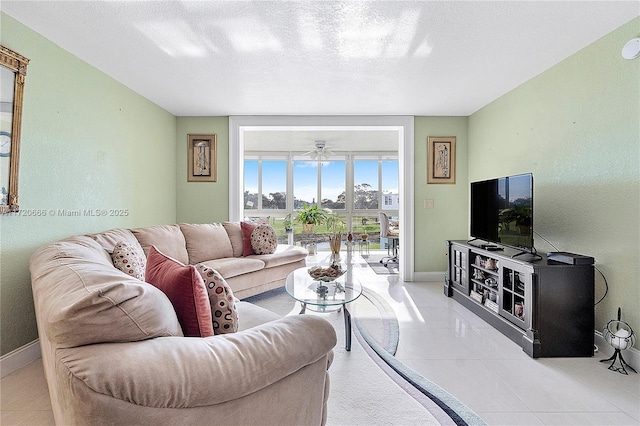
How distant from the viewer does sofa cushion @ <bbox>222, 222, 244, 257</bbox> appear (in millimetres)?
4043

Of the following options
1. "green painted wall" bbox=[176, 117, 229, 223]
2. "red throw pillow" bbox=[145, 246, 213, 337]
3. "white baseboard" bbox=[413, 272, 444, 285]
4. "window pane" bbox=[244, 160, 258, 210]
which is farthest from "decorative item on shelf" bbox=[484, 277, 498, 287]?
"window pane" bbox=[244, 160, 258, 210]

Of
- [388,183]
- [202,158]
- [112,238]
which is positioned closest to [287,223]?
[388,183]

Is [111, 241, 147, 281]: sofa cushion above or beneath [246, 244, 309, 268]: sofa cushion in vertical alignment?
above

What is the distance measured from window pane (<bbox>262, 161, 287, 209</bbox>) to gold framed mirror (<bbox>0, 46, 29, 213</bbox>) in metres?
5.29

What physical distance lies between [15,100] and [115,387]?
2.32 metres

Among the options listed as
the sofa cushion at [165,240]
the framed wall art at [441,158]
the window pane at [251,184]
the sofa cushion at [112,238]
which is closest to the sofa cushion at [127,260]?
the sofa cushion at [112,238]

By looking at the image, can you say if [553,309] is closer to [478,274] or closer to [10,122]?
[478,274]

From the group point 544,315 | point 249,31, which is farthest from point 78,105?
point 544,315

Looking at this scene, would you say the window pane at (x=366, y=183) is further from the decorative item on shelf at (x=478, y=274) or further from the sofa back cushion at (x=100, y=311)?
the sofa back cushion at (x=100, y=311)

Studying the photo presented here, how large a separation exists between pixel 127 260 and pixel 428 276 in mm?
3737

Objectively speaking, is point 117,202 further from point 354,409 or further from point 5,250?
point 354,409

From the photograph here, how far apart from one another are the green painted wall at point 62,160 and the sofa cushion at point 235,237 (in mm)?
983

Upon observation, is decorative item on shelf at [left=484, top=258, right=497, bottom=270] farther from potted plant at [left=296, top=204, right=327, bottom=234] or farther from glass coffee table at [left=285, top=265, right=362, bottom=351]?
potted plant at [left=296, top=204, right=327, bottom=234]

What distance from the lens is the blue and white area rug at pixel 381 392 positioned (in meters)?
1.68
